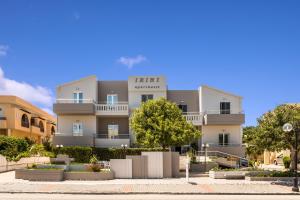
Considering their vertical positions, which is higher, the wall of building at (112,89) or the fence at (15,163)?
the wall of building at (112,89)

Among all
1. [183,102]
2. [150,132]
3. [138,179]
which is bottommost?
[138,179]

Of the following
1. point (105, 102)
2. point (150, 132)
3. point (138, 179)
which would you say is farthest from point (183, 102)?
point (138, 179)

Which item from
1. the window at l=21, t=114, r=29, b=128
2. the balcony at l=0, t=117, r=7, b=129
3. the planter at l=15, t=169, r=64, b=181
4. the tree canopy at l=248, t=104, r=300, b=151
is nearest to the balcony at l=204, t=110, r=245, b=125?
the tree canopy at l=248, t=104, r=300, b=151

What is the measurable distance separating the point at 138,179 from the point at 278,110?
34.5 ft

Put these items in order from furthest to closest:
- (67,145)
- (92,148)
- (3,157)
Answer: (67,145), (92,148), (3,157)

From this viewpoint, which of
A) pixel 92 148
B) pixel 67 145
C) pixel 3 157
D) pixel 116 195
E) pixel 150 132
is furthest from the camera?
pixel 67 145

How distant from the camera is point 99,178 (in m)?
30.1

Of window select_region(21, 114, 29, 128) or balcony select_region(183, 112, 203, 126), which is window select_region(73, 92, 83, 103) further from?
window select_region(21, 114, 29, 128)

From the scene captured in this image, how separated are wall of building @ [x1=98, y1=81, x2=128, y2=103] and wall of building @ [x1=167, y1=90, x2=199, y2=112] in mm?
4909

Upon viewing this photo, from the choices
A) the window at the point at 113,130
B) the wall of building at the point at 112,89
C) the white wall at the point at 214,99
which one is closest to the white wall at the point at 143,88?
the wall of building at the point at 112,89

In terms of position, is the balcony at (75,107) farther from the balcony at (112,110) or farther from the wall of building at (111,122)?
the wall of building at (111,122)

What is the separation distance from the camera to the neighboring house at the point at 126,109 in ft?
156

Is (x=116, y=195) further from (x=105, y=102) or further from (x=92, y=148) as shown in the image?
(x=105, y=102)

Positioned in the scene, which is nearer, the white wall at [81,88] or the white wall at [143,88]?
the white wall at [143,88]
